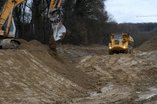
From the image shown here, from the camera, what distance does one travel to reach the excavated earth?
17547mm

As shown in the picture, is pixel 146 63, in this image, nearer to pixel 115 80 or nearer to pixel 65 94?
pixel 115 80

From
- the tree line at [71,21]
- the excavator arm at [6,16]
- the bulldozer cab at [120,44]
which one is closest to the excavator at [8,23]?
the excavator arm at [6,16]

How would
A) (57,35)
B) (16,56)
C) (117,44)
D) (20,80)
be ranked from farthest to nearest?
(117,44) < (57,35) < (16,56) < (20,80)

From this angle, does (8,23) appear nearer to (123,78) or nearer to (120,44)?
(123,78)

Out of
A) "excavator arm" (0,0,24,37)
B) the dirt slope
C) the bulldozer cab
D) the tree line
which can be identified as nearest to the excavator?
"excavator arm" (0,0,24,37)

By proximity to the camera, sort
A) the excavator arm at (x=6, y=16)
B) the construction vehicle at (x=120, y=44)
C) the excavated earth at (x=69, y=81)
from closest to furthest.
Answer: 1. the excavated earth at (x=69, y=81)
2. the excavator arm at (x=6, y=16)
3. the construction vehicle at (x=120, y=44)

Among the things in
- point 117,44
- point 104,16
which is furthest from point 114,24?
point 117,44

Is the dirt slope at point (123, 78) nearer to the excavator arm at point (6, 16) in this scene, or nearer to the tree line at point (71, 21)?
the excavator arm at point (6, 16)

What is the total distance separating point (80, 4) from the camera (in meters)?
62.8

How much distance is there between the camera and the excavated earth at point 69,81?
17547mm

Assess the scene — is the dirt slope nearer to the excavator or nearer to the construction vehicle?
the construction vehicle

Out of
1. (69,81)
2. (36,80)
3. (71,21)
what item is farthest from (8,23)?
(71,21)

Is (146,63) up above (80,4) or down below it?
below

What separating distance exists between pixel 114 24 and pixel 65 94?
69567mm
